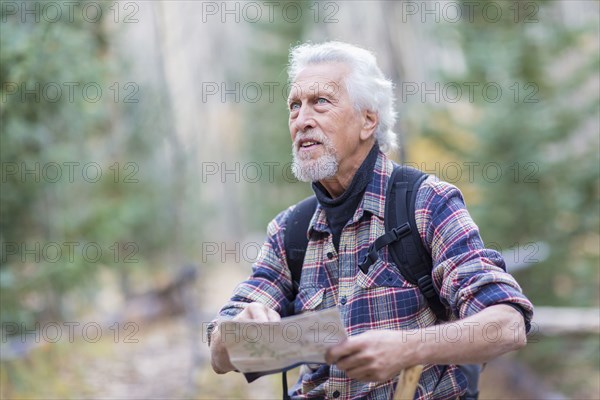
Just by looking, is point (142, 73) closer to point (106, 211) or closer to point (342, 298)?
point (106, 211)

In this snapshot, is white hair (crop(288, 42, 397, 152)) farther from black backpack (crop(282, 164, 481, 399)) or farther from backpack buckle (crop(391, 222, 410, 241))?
backpack buckle (crop(391, 222, 410, 241))

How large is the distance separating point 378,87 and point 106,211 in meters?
6.55

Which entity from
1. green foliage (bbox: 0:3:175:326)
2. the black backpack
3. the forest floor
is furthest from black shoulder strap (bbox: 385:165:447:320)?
the forest floor

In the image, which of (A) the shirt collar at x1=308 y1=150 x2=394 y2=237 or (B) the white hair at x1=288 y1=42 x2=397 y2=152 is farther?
(B) the white hair at x1=288 y1=42 x2=397 y2=152

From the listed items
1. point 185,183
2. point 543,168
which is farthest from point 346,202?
point 185,183

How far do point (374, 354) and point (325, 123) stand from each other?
43.2 inches

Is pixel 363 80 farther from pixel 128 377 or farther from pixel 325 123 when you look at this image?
pixel 128 377

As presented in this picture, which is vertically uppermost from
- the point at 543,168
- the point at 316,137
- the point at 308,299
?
the point at 316,137

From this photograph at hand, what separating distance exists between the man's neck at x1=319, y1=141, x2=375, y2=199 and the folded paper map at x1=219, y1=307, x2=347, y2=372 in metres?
0.86

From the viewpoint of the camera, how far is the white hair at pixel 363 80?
288 centimetres

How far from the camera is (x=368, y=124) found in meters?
2.94

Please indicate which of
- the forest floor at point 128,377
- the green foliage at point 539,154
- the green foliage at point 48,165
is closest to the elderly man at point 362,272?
the green foliage at point 48,165

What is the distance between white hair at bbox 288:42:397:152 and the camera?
9.43 feet

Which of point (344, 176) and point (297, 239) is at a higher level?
point (344, 176)
